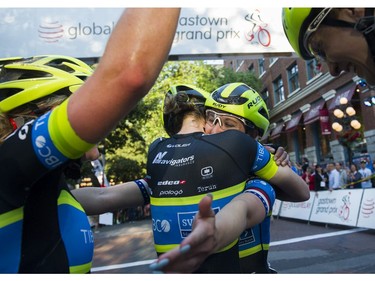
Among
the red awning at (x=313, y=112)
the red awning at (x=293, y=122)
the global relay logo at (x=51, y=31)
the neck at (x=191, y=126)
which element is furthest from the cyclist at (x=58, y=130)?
the red awning at (x=293, y=122)

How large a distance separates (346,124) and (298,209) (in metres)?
6.35

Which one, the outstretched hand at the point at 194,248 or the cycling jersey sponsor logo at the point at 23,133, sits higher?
the cycling jersey sponsor logo at the point at 23,133

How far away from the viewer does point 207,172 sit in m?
1.74

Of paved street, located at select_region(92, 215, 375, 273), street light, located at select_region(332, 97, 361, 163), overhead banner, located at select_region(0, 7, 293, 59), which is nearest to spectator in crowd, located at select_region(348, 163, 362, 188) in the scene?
street light, located at select_region(332, 97, 361, 163)

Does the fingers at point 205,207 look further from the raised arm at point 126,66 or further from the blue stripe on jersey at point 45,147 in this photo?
the blue stripe on jersey at point 45,147

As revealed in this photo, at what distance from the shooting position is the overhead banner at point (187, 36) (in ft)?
20.0

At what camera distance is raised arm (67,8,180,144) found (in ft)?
2.99

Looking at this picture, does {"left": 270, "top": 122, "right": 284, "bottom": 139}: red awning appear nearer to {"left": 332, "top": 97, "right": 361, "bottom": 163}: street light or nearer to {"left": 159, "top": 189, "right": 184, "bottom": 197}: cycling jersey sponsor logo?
{"left": 332, "top": 97, "right": 361, "bottom": 163}: street light

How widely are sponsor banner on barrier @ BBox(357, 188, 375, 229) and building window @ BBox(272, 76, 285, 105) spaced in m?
19.5

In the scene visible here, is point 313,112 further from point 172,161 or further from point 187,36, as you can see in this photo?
point 172,161

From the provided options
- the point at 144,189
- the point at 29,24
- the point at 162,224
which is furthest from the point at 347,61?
the point at 29,24

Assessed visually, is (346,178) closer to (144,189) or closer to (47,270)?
(144,189)

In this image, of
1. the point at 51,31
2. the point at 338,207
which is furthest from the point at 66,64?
the point at 338,207

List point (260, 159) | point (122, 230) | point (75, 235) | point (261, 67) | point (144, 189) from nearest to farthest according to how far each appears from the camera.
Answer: point (75, 235)
point (260, 159)
point (144, 189)
point (122, 230)
point (261, 67)
